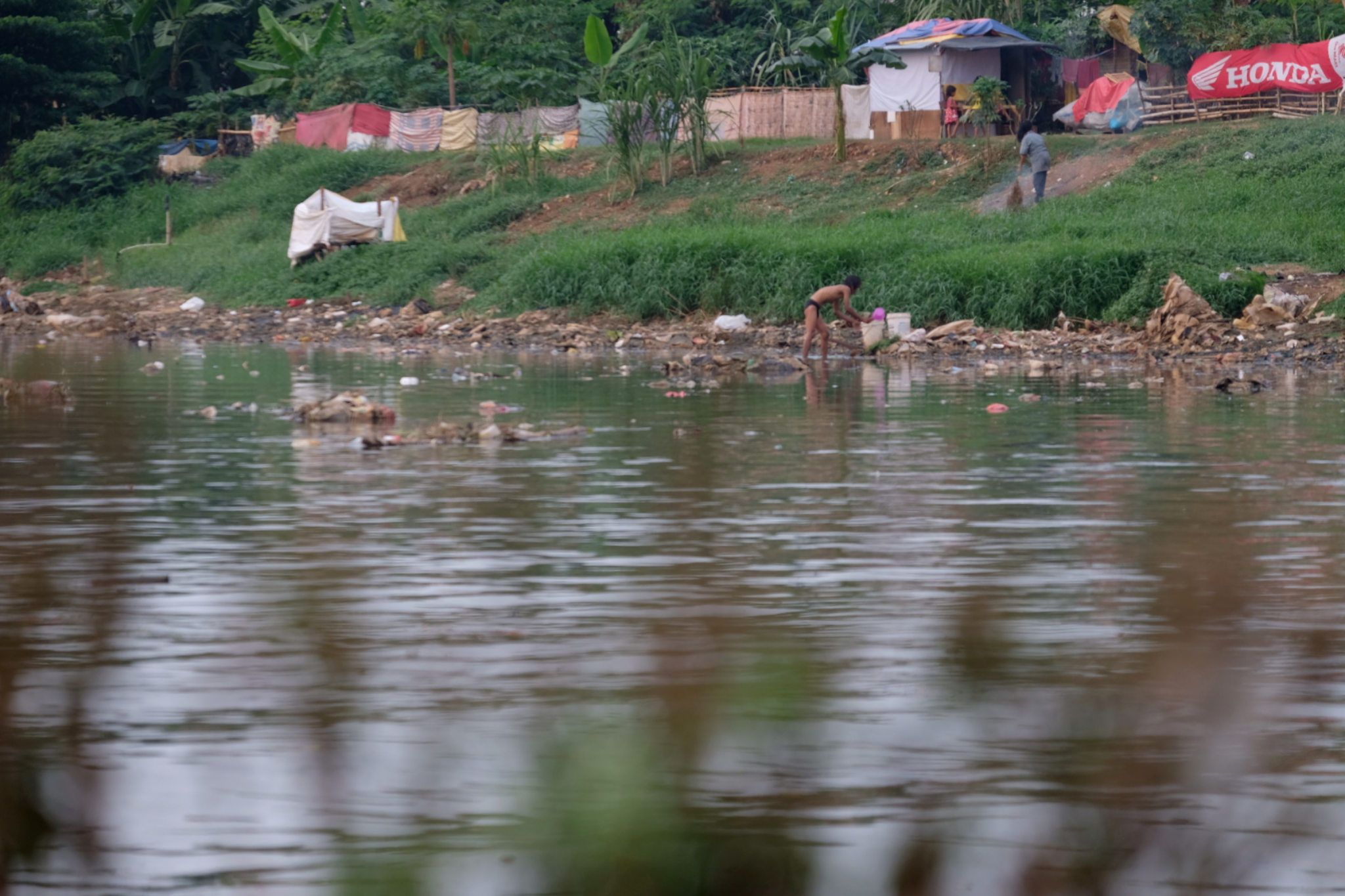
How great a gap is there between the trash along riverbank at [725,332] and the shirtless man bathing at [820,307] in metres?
0.42

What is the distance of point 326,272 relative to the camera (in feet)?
99.7

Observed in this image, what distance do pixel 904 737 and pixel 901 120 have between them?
3159cm

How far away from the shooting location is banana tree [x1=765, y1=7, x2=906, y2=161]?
31.2 m

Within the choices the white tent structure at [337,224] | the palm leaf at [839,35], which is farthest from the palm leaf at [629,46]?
the white tent structure at [337,224]

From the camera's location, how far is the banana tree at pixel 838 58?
31172mm

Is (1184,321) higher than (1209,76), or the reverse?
(1209,76)

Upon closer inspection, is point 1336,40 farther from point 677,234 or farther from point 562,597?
point 562,597

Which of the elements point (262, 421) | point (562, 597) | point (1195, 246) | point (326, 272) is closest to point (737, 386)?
point (262, 421)

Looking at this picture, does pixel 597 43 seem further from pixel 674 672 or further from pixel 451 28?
pixel 674 672

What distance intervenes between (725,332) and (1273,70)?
1528 centimetres

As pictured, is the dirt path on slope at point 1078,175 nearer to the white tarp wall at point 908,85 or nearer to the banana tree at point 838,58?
the banana tree at point 838,58

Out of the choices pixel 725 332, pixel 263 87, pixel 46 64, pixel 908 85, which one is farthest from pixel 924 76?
pixel 46 64

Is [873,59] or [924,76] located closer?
[873,59]

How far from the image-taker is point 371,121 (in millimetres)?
41438
